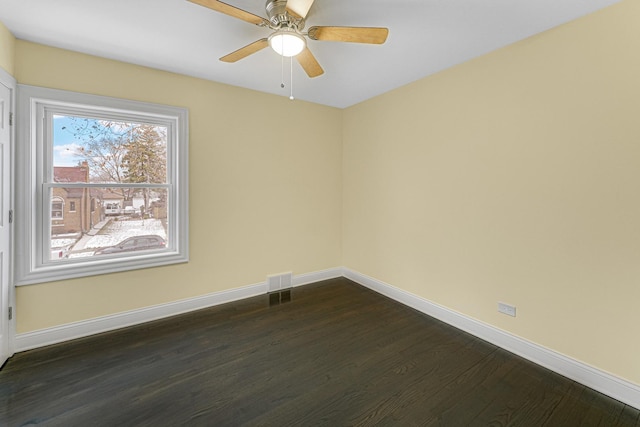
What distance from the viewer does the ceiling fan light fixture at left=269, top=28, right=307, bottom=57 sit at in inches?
68.2

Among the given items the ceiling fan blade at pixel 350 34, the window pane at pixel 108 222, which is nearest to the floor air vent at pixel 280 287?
the window pane at pixel 108 222

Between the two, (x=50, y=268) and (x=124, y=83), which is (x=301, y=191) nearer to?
(x=124, y=83)

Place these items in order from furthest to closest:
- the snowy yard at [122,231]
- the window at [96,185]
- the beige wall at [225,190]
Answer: the snowy yard at [122,231]
the beige wall at [225,190]
the window at [96,185]

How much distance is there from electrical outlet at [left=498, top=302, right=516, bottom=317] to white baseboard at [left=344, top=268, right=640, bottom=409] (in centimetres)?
17

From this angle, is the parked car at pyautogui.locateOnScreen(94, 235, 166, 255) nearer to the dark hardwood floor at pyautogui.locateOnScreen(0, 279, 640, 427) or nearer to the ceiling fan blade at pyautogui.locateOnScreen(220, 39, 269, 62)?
the dark hardwood floor at pyautogui.locateOnScreen(0, 279, 640, 427)

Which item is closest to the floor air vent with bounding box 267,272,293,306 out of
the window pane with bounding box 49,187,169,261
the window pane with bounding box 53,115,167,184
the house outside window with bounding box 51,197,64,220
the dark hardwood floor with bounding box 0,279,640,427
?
the dark hardwood floor with bounding box 0,279,640,427

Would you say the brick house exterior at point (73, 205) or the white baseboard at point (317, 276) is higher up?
the brick house exterior at point (73, 205)

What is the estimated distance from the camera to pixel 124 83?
8.50 ft

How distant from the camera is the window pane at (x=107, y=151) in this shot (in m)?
2.45

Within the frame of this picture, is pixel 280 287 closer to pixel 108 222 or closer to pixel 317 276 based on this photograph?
pixel 317 276

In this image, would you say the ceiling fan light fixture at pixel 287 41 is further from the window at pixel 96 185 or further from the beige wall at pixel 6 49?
the beige wall at pixel 6 49

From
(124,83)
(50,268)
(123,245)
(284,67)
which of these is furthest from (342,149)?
(50,268)

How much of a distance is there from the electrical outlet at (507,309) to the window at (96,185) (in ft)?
10.2

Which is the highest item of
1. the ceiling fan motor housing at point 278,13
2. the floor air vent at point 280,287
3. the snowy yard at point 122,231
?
the ceiling fan motor housing at point 278,13
